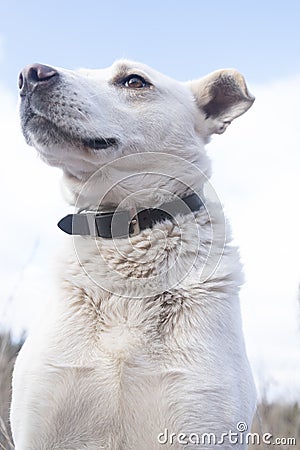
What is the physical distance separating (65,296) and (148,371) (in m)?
0.50

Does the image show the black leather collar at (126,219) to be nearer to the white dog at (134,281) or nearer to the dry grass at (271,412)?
the white dog at (134,281)

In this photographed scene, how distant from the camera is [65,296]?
2789 millimetres

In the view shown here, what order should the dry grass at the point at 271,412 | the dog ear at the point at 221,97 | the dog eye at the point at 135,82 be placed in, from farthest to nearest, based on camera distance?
the dry grass at the point at 271,412, the dog ear at the point at 221,97, the dog eye at the point at 135,82

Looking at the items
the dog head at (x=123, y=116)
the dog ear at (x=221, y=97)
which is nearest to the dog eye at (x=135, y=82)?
the dog head at (x=123, y=116)

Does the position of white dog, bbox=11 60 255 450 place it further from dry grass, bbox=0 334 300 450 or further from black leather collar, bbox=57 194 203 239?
dry grass, bbox=0 334 300 450

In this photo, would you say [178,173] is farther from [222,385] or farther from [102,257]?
[222,385]

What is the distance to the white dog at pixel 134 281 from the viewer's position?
2.52 m

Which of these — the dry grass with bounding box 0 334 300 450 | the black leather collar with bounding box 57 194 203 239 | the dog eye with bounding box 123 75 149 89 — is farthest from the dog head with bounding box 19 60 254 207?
the dry grass with bounding box 0 334 300 450

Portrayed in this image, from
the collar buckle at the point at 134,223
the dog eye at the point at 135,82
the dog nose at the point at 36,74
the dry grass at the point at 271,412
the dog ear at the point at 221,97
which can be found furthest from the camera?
the dry grass at the point at 271,412

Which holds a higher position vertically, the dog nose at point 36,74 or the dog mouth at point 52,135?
the dog nose at point 36,74

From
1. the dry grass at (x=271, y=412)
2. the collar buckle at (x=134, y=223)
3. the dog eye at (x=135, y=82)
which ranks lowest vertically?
the dry grass at (x=271, y=412)

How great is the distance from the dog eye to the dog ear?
37 centimetres

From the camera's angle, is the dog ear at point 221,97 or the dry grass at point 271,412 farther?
the dry grass at point 271,412

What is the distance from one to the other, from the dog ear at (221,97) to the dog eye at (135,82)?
37cm
